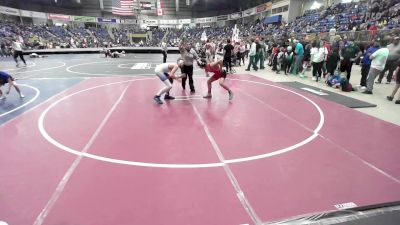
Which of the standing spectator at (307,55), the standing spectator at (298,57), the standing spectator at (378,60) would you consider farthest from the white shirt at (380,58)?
the standing spectator at (307,55)

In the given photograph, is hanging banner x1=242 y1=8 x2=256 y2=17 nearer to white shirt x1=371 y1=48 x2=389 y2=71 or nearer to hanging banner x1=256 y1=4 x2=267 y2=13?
hanging banner x1=256 y1=4 x2=267 y2=13

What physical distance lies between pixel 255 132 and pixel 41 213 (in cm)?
387

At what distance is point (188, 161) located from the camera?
4.13m

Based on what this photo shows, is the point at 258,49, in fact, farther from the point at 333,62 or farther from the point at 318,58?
the point at 333,62

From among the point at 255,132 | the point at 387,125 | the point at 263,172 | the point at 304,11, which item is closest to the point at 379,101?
the point at 387,125

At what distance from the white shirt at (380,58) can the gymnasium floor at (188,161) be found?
8.93 ft

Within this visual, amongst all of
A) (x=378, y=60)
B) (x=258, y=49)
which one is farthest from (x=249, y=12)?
(x=378, y=60)

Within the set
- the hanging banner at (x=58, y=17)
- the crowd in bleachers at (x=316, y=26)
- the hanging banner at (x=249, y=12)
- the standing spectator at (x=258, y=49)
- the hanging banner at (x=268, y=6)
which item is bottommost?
the standing spectator at (x=258, y=49)

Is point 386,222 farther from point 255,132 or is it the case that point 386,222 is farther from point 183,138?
point 183,138

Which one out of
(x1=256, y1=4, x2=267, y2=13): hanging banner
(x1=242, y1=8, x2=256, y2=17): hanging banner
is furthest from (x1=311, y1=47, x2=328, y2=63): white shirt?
(x1=242, y1=8, x2=256, y2=17): hanging banner

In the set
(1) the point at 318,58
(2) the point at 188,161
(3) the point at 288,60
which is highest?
(1) the point at 318,58

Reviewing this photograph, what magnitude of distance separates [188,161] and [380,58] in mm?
7761

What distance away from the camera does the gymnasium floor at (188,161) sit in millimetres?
3029

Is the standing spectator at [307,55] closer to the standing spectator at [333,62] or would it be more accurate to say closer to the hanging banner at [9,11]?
the standing spectator at [333,62]
